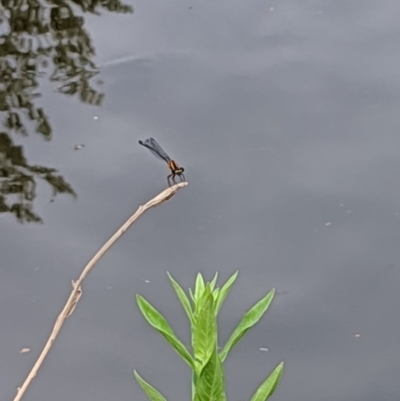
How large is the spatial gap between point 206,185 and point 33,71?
3.80 ft

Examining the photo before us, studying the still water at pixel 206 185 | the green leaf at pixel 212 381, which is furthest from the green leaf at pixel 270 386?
the still water at pixel 206 185

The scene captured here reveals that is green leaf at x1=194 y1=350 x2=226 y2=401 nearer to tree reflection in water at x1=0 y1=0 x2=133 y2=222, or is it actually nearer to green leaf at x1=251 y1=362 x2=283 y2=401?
green leaf at x1=251 y1=362 x2=283 y2=401

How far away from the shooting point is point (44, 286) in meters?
2.89

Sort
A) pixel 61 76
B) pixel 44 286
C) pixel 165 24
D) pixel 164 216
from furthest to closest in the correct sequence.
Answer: pixel 165 24 < pixel 61 76 < pixel 164 216 < pixel 44 286

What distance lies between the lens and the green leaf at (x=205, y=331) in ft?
2.29

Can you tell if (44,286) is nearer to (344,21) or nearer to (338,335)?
(338,335)

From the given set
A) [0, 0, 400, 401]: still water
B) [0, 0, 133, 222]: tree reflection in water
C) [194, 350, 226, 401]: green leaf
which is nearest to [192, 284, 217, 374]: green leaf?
[194, 350, 226, 401]: green leaf

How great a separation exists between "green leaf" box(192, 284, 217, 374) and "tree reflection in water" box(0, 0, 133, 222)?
2.50 m

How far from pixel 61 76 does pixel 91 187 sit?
0.81 m

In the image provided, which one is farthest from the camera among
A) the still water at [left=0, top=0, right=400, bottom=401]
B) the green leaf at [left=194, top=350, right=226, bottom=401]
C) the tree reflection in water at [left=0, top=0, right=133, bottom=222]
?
the tree reflection in water at [left=0, top=0, right=133, bottom=222]

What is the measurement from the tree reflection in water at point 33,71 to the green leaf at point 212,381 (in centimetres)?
252

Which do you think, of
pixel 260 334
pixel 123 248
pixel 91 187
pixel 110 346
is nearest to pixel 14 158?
pixel 91 187

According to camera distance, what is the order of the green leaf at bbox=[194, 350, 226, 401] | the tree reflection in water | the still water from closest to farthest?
1. the green leaf at bbox=[194, 350, 226, 401]
2. the still water
3. the tree reflection in water

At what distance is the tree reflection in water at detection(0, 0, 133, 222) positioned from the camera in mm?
3311
